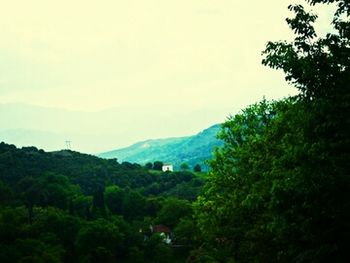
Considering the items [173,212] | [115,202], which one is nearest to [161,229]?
[173,212]

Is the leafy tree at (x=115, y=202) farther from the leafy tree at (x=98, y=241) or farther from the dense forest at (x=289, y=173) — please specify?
the dense forest at (x=289, y=173)

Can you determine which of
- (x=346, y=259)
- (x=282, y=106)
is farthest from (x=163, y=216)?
(x=346, y=259)

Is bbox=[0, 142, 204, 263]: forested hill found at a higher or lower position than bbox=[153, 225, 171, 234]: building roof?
higher

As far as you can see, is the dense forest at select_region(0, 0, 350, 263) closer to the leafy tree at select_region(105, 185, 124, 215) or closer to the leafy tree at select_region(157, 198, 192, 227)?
the leafy tree at select_region(157, 198, 192, 227)

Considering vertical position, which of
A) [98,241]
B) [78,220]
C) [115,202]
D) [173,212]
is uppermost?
[115,202]

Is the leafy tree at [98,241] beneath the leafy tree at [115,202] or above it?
beneath

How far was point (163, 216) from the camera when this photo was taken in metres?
136

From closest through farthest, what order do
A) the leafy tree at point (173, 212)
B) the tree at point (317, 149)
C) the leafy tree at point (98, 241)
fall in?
the tree at point (317, 149)
the leafy tree at point (98, 241)
the leafy tree at point (173, 212)

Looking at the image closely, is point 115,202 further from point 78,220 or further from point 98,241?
point 98,241

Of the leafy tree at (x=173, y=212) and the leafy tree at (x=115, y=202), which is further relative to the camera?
the leafy tree at (x=115, y=202)

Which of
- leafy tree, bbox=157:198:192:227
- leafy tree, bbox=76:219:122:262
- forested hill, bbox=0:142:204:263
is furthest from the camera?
leafy tree, bbox=157:198:192:227

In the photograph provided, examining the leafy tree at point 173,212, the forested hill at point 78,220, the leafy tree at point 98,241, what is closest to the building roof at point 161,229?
the forested hill at point 78,220

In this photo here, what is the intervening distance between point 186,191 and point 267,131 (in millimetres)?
155840

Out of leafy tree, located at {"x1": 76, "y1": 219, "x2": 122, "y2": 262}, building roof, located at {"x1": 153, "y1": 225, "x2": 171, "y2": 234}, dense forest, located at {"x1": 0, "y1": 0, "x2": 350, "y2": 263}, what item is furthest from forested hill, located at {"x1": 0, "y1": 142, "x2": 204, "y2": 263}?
dense forest, located at {"x1": 0, "y1": 0, "x2": 350, "y2": 263}
